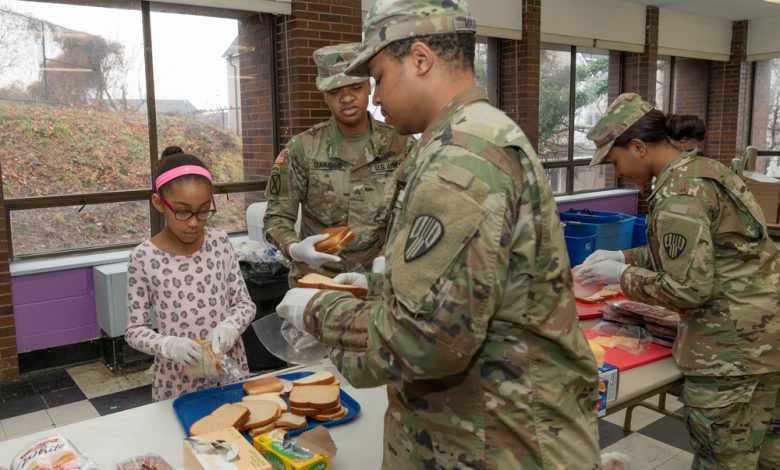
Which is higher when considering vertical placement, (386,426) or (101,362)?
(386,426)

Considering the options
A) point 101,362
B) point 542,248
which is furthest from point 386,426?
point 101,362

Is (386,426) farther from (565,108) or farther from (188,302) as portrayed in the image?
(565,108)

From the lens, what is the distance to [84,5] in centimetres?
410

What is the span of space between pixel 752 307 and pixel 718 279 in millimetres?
126

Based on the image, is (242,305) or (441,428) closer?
(441,428)

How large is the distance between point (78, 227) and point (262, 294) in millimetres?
1408

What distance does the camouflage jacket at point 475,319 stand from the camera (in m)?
0.87

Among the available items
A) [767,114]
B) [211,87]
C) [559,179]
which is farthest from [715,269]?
[767,114]

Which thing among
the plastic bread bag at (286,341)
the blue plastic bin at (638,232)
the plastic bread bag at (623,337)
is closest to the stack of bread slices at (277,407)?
the plastic bread bag at (286,341)

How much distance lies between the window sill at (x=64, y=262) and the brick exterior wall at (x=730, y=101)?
8.00m

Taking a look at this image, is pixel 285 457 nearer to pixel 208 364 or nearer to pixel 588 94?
pixel 208 364

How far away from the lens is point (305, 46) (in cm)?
466

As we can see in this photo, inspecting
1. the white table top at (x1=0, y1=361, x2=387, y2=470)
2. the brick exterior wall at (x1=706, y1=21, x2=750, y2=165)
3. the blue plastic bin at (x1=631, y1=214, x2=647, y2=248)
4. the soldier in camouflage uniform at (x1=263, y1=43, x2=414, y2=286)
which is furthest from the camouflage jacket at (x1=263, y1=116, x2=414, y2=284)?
the brick exterior wall at (x1=706, y1=21, x2=750, y2=165)

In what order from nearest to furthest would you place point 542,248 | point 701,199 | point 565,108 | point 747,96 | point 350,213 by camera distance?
1. point 542,248
2. point 701,199
3. point 350,213
4. point 565,108
5. point 747,96
